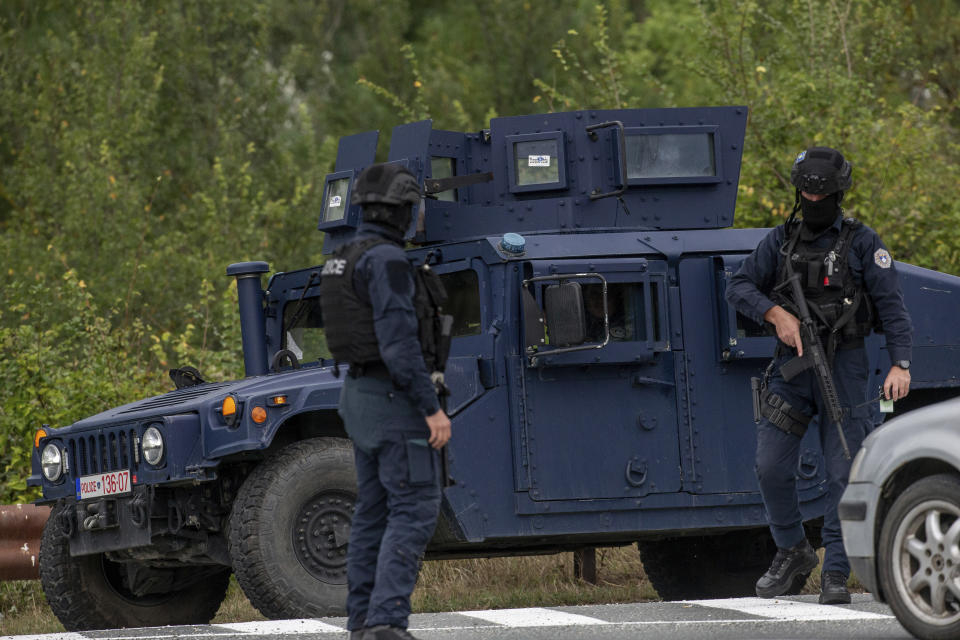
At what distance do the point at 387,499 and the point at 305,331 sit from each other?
3.57 metres

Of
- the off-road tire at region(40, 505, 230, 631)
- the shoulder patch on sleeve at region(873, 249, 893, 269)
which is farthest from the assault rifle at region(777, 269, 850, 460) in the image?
the off-road tire at region(40, 505, 230, 631)

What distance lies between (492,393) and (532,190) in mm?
1427

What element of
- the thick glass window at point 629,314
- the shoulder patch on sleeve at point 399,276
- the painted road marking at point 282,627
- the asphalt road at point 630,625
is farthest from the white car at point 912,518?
the thick glass window at point 629,314

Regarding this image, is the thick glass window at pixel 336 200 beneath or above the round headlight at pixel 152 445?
above

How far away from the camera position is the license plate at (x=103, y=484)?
7.94m

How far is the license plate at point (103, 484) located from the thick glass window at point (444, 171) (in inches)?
88.6

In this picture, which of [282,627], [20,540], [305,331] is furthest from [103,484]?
[20,540]

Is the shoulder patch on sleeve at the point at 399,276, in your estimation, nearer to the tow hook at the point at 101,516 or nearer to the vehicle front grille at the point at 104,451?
the vehicle front grille at the point at 104,451

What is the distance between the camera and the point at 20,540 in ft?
31.5

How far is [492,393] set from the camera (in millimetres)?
7797

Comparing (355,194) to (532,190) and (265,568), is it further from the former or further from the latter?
(532,190)

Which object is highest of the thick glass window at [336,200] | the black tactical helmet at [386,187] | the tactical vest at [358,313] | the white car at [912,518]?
the thick glass window at [336,200]

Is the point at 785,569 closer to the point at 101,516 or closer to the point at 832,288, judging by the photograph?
the point at 832,288

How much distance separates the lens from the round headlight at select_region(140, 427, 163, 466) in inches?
305
